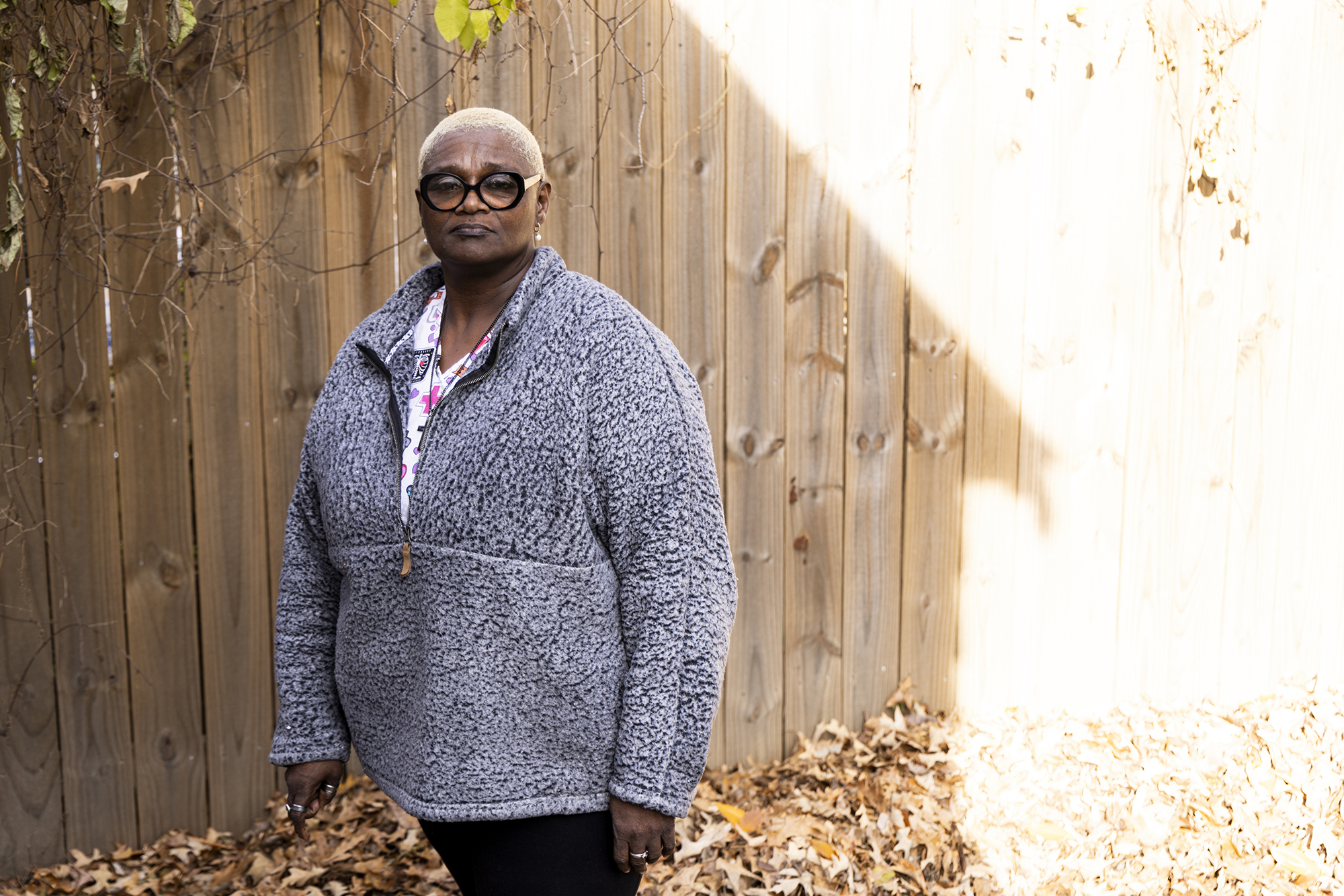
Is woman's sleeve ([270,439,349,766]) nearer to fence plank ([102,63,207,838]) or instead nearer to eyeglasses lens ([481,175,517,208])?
eyeglasses lens ([481,175,517,208])

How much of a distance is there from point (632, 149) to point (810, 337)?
2.41 ft

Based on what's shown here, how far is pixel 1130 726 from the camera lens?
3203 mm

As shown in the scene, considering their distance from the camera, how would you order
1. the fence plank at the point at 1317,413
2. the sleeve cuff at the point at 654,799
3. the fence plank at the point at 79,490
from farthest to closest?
the fence plank at the point at 1317,413 < the fence plank at the point at 79,490 < the sleeve cuff at the point at 654,799

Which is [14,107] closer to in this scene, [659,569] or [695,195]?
[695,195]

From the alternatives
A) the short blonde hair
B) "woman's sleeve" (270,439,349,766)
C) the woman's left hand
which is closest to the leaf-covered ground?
"woman's sleeve" (270,439,349,766)

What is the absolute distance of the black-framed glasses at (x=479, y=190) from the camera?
1.62 m

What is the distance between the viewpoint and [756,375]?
118 inches

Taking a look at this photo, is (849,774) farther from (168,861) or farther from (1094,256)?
(168,861)

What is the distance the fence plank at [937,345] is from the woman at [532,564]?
1.59 meters

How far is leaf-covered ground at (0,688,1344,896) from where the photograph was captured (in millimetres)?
2645

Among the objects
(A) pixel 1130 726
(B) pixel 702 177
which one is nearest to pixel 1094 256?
(B) pixel 702 177

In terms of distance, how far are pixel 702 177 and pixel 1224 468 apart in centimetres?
190

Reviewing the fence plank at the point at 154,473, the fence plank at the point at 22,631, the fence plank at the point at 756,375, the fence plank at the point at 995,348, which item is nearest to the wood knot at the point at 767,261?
the fence plank at the point at 756,375

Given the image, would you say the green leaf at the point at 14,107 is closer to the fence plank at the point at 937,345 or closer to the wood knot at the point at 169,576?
the wood knot at the point at 169,576
